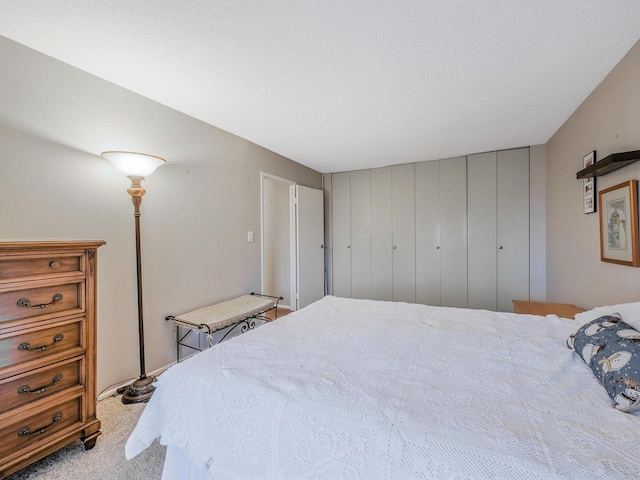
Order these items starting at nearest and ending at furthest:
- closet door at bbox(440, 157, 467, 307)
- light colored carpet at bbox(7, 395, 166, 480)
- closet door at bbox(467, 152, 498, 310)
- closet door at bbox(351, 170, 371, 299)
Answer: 1. light colored carpet at bbox(7, 395, 166, 480)
2. closet door at bbox(467, 152, 498, 310)
3. closet door at bbox(440, 157, 467, 307)
4. closet door at bbox(351, 170, 371, 299)

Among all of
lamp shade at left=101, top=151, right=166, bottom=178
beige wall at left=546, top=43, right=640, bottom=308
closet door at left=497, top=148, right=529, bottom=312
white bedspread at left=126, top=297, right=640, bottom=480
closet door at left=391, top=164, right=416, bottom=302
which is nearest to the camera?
white bedspread at left=126, top=297, right=640, bottom=480

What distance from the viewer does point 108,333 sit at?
1.98 m

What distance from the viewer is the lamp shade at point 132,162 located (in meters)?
1.84

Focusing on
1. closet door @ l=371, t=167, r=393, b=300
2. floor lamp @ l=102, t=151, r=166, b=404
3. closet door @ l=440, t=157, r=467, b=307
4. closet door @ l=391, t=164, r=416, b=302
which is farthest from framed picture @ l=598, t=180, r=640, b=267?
floor lamp @ l=102, t=151, r=166, b=404

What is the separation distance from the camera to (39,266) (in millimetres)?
1328

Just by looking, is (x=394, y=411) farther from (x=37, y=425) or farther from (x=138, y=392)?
(x=138, y=392)

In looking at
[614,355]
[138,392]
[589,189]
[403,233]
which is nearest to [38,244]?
[138,392]

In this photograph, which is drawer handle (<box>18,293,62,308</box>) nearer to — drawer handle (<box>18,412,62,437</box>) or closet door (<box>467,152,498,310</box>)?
drawer handle (<box>18,412,62,437</box>)

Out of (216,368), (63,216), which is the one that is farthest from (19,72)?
(216,368)

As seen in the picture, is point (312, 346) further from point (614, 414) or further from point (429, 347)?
point (614, 414)

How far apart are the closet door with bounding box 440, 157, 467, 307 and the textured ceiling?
1.18 meters

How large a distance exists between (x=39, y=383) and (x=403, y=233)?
4.02 m

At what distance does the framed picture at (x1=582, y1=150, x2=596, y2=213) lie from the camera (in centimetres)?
214

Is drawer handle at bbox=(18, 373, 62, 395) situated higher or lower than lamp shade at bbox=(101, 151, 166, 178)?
lower
